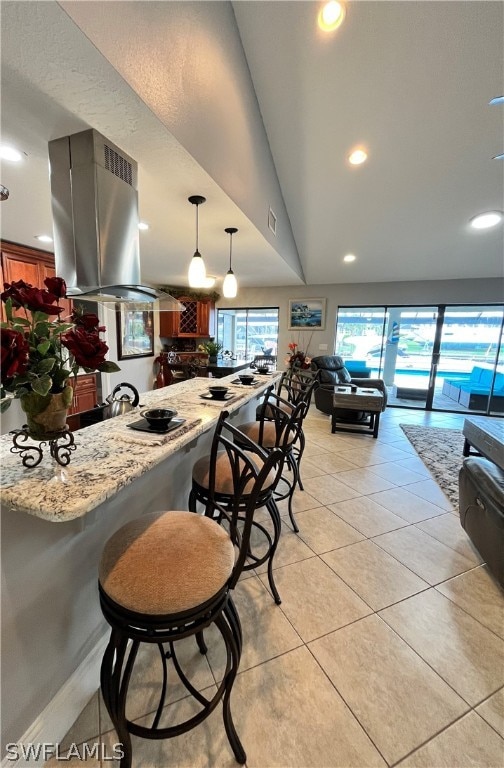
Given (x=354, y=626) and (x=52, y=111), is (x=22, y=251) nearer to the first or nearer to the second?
(x=52, y=111)

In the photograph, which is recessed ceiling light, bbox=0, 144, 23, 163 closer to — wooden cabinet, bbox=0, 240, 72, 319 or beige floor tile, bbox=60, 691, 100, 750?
wooden cabinet, bbox=0, 240, 72, 319

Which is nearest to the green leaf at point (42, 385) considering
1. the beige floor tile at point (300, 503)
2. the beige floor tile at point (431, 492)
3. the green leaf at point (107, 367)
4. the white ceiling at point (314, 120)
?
the green leaf at point (107, 367)

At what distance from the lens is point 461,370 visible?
19.9ft

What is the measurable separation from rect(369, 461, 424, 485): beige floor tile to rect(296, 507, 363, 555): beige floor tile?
1.07 metres

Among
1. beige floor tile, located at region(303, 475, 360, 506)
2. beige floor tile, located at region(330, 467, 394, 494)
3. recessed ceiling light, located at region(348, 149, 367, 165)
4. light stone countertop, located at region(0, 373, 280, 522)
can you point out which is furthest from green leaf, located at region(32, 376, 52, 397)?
recessed ceiling light, located at region(348, 149, 367, 165)

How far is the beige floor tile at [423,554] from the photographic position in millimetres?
1897

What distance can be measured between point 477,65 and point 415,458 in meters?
3.67

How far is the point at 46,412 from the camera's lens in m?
0.83

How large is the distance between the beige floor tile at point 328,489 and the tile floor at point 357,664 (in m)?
0.38

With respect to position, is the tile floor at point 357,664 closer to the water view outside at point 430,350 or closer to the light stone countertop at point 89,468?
the light stone countertop at point 89,468

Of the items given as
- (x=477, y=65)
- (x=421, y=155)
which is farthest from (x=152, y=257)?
(x=477, y=65)

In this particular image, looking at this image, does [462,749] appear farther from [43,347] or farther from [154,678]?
[43,347]

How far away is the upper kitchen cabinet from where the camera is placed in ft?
20.0

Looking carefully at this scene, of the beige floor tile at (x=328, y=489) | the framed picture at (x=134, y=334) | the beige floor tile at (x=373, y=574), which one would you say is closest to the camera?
the beige floor tile at (x=373, y=574)
